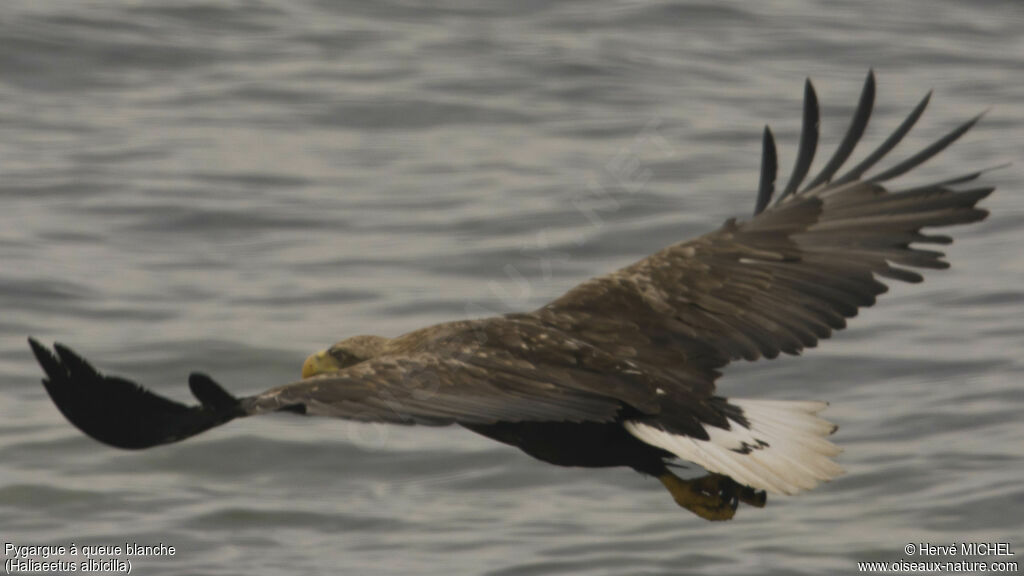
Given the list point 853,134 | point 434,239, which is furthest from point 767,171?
point 434,239

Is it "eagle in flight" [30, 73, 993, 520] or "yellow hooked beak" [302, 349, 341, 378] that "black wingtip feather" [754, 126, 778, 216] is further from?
"yellow hooked beak" [302, 349, 341, 378]

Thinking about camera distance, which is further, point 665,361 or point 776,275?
point 776,275

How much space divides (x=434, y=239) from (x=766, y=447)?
5.56 meters

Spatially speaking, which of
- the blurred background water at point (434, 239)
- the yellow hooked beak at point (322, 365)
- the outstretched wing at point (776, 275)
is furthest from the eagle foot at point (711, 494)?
the blurred background water at point (434, 239)

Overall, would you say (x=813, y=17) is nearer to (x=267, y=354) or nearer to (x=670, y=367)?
(x=267, y=354)

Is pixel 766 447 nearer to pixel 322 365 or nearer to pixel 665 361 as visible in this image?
pixel 665 361

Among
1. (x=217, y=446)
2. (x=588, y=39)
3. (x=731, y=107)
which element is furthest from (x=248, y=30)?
(x=217, y=446)

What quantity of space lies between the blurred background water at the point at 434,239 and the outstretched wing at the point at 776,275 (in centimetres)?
195

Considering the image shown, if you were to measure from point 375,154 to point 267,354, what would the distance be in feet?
11.6

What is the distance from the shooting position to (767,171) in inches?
275

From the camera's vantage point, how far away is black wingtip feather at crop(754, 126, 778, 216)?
6875 millimetres

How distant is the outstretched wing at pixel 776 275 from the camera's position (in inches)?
250

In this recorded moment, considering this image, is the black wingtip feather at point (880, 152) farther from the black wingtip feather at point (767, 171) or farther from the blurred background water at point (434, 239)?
the blurred background water at point (434, 239)

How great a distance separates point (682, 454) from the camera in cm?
554
